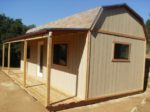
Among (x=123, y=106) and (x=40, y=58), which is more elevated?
(x=40, y=58)

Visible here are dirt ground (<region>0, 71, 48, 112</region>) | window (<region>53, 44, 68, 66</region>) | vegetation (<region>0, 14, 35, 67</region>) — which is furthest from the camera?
vegetation (<region>0, 14, 35, 67</region>)

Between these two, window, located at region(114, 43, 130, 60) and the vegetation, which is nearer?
window, located at region(114, 43, 130, 60)

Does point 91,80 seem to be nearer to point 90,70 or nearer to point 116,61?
point 90,70

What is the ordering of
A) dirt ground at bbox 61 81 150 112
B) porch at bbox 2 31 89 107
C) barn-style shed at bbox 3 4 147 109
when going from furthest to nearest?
1. barn-style shed at bbox 3 4 147 109
2. dirt ground at bbox 61 81 150 112
3. porch at bbox 2 31 89 107

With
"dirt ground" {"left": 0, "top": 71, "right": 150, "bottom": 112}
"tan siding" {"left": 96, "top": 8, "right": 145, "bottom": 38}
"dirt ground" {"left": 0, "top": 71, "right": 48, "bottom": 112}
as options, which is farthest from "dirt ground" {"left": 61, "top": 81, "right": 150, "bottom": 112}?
"tan siding" {"left": 96, "top": 8, "right": 145, "bottom": 38}

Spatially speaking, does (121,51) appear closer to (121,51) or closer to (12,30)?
(121,51)

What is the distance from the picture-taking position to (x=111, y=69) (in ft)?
27.0

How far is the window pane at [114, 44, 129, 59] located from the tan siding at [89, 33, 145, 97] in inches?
10.9

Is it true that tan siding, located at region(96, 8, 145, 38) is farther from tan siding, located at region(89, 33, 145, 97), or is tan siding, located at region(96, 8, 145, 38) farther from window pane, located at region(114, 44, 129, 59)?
window pane, located at region(114, 44, 129, 59)

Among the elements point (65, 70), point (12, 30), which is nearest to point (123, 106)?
point (65, 70)

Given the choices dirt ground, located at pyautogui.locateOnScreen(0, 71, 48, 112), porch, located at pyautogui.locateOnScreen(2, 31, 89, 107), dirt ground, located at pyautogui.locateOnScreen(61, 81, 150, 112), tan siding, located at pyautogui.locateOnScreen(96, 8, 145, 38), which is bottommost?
dirt ground, located at pyautogui.locateOnScreen(61, 81, 150, 112)

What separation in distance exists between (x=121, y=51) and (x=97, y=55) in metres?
1.70

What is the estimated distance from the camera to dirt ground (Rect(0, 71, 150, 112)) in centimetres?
665

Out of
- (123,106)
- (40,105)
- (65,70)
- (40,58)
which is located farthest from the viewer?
(40,58)
